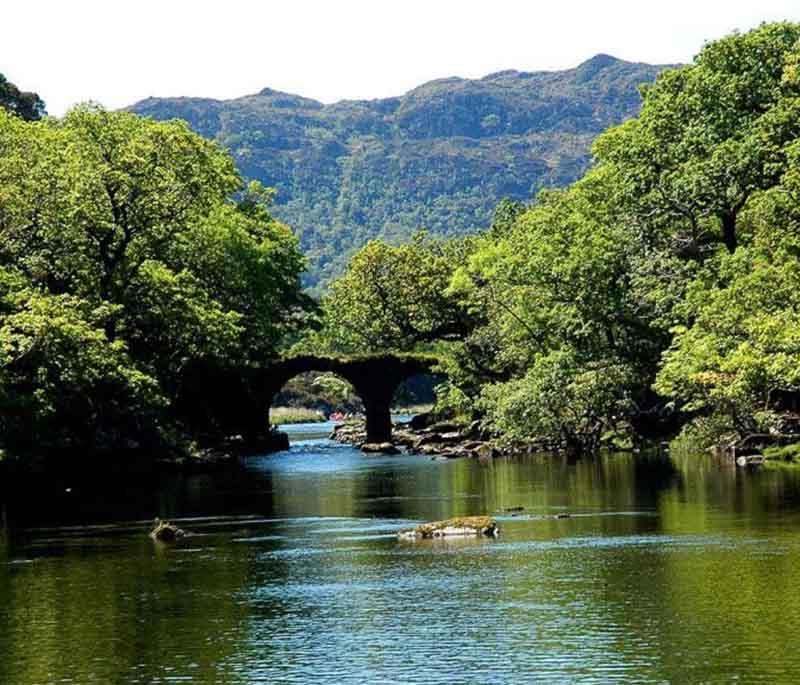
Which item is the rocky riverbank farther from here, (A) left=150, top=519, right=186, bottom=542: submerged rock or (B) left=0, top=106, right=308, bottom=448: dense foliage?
(A) left=150, top=519, right=186, bottom=542: submerged rock

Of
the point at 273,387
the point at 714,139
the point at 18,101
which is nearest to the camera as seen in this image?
the point at 714,139

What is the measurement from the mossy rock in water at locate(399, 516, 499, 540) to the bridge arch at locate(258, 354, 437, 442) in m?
69.2

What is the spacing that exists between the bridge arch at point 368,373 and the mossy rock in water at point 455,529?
227ft

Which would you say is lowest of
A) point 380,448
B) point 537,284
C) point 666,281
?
point 380,448

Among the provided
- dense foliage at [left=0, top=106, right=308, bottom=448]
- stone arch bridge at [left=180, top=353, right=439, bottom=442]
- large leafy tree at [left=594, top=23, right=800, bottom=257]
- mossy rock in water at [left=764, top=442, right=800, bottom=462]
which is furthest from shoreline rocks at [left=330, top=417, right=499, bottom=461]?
mossy rock in water at [left=764, top=442, right=800, bottom=462]

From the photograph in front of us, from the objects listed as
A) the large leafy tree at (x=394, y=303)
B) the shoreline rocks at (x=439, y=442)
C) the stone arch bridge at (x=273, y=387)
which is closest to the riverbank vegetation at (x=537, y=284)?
the stone arch bridge at (x=273, y=387)

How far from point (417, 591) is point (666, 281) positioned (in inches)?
1992

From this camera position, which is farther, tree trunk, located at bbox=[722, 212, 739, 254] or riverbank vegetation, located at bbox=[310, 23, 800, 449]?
tree trunk, located at bbox=[722, 212, 739, 254]

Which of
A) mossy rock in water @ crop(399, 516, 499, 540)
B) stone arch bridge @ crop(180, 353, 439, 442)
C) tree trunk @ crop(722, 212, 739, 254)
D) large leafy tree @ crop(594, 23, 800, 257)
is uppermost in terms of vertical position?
large leafy tree @ crop(594, 23, 800, 257)

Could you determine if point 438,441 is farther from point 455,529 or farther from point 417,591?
point 417,591

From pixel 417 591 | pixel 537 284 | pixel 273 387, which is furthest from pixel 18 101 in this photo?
pixel 417 591

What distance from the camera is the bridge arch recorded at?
385ft

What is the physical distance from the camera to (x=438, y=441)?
109 meters

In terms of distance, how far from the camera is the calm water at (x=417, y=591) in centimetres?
2758
